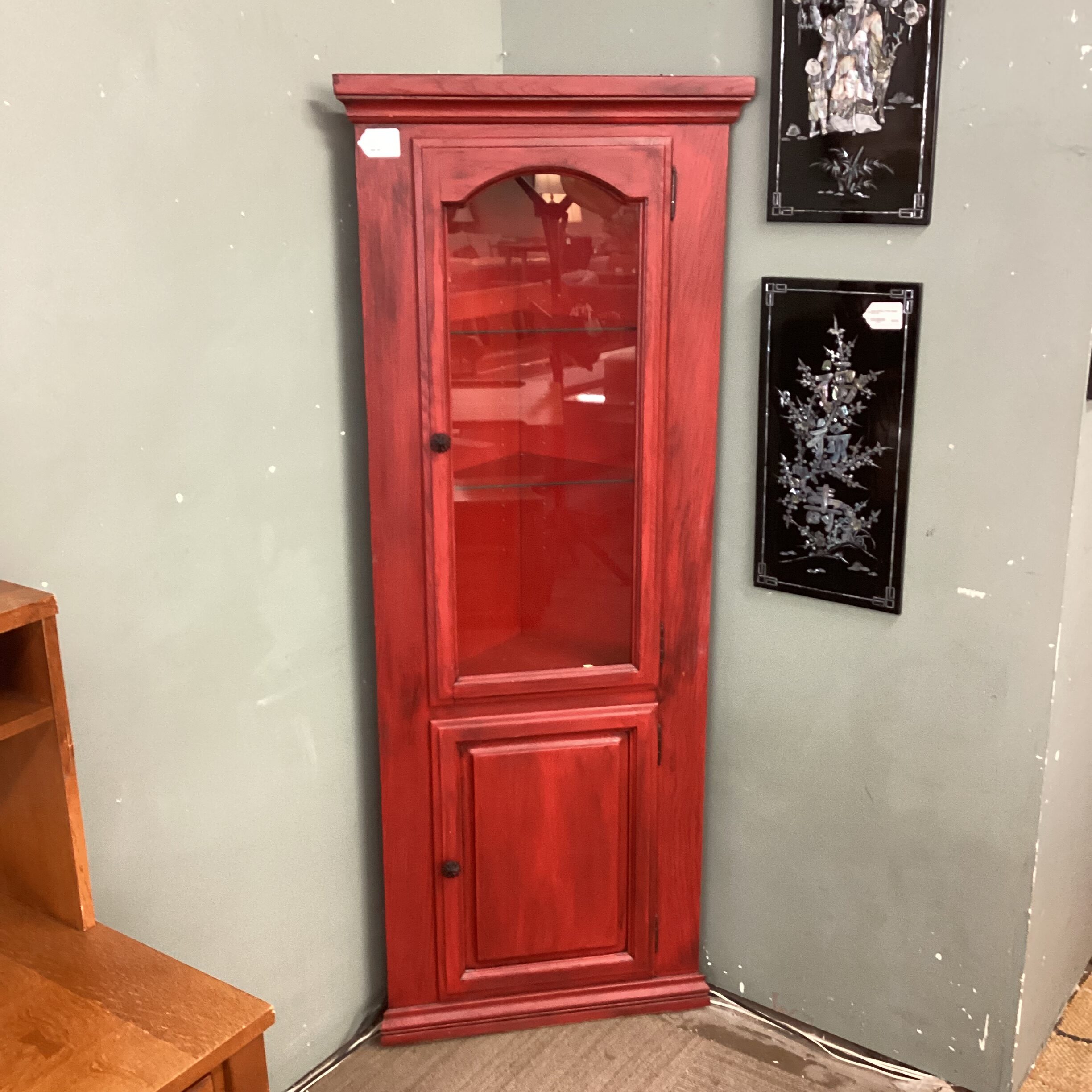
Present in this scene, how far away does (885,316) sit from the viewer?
203cm

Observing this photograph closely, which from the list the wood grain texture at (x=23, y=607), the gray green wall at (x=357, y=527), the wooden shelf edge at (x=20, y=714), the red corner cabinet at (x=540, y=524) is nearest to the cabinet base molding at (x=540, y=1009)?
the red corner cabinet at (x=540, y=524)

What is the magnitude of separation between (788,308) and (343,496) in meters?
0.92

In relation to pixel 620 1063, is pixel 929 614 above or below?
above

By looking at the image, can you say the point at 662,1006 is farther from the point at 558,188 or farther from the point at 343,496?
A: the point at 558,188

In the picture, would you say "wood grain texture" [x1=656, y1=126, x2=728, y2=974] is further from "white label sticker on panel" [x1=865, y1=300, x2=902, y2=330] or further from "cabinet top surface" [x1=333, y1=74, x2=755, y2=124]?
"white label sticker on panel" [x1=865, y1=300, x2=902, y2=330]

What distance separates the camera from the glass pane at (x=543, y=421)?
2105 millimetres

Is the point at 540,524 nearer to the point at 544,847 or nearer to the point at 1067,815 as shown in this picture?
the point at 544,847

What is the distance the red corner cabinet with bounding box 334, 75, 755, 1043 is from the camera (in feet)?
6.64

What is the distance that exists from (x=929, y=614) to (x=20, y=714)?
5.01 ft

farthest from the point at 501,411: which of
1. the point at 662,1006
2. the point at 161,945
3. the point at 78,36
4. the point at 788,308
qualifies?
the point at 662,1006

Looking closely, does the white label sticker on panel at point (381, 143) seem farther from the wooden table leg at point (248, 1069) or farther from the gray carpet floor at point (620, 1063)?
the gray carpet floor at point (620, 1063)

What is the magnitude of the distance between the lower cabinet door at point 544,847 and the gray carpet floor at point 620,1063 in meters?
0.11

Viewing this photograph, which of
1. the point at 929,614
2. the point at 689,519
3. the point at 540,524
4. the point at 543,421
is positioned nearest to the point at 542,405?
the point at 543,421

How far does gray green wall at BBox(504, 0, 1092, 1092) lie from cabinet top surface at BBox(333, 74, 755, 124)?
0.13 metres
